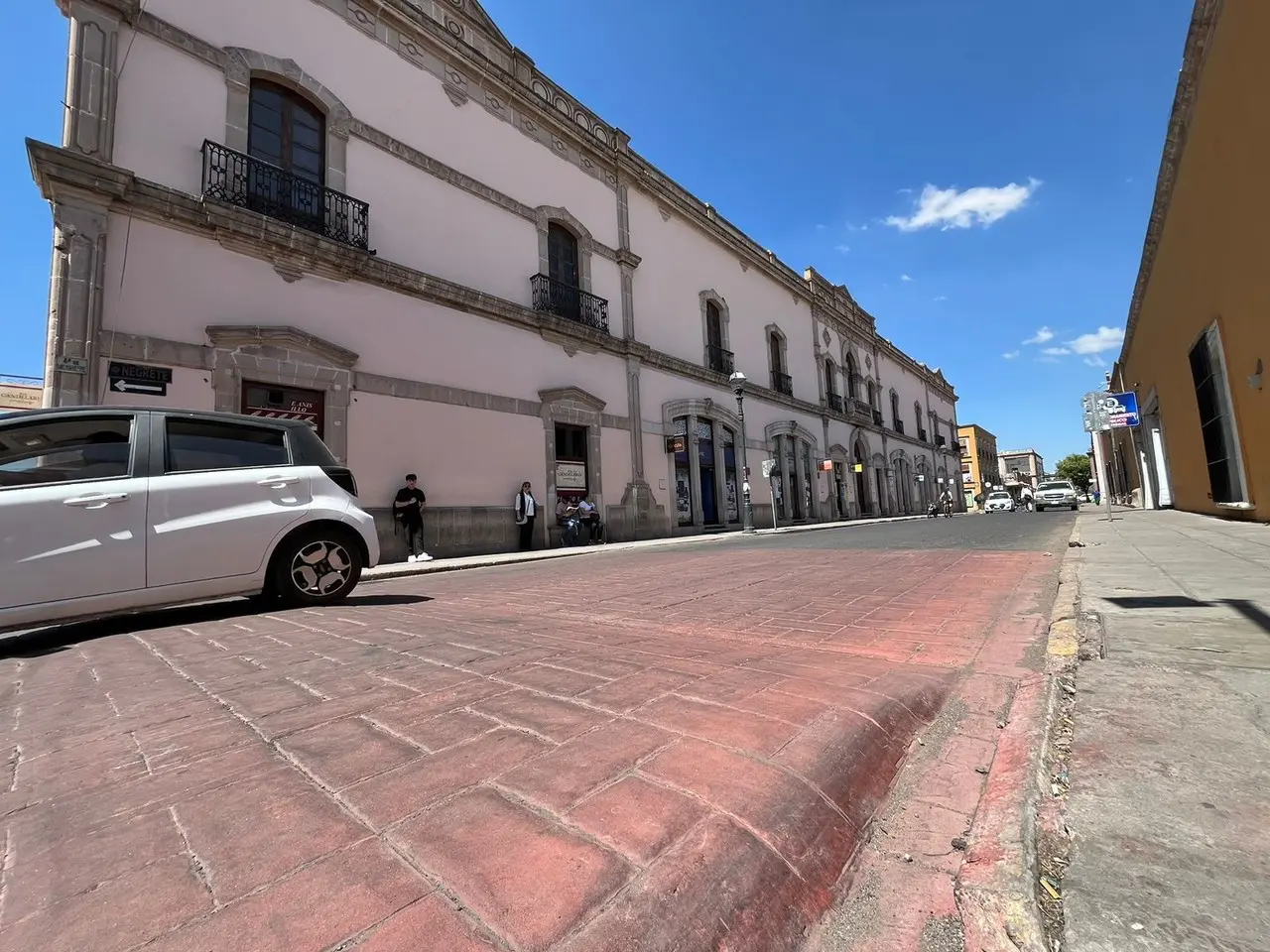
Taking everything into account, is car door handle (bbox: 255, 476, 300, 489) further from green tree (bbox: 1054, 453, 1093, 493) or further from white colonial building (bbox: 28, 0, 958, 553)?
green tree (bbox: 1054, 453, 1093, 493)

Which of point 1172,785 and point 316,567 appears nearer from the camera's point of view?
point 1172,785

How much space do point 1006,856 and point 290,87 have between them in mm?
14720

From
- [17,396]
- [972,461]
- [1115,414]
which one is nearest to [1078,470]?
[972,461]

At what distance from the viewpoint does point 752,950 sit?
985 mm

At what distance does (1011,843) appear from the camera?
4.23 ft

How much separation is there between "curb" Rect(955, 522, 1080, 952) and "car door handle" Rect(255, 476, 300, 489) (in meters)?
4.68

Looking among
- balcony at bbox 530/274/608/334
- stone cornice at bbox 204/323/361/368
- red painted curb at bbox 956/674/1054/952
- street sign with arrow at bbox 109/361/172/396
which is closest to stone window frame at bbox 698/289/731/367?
balcony at bbox 530/274/608/334

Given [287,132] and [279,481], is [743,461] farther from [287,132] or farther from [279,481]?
[279,481]

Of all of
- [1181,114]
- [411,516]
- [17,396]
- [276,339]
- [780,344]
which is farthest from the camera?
[780,344]

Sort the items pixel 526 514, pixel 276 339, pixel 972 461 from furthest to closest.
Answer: pixel 972 461
pixel 526 514
pixel 276 339

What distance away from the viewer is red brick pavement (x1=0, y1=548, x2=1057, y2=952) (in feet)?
3.28

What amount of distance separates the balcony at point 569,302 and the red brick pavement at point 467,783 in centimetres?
1305

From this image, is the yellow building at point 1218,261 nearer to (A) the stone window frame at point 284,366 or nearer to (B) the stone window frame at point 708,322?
(B) the stone window frame at point 708,322

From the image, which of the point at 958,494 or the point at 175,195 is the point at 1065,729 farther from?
the point at 958,494
